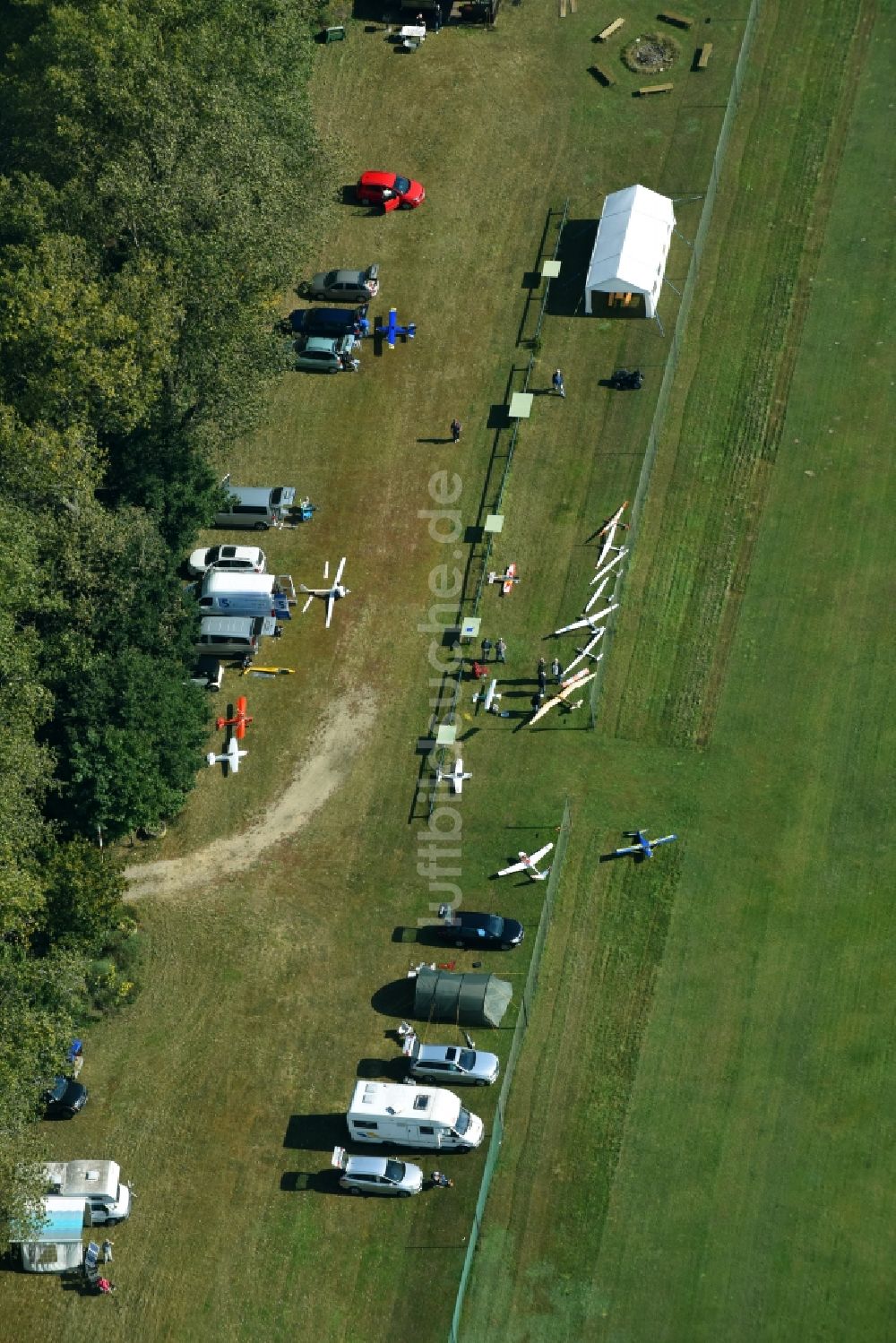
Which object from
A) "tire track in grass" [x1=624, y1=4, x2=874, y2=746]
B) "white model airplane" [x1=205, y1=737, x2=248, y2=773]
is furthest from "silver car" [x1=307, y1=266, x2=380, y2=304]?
"white model airplane" [x1=205, y1=737, x2=248, y2=773]

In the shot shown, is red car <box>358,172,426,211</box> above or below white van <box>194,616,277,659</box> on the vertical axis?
above

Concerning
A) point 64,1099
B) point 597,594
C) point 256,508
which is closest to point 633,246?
point 597,594

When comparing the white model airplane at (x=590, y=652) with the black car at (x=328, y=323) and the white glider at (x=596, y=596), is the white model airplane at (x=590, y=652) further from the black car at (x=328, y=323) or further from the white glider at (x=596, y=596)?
the black car at (x=328, y=323)

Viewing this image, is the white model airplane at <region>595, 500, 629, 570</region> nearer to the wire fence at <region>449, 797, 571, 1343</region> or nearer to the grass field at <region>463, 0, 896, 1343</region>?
the grass field at <region>463, 0, 896, 1343</region>

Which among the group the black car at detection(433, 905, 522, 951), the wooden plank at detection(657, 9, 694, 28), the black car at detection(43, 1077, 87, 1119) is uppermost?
the wooden plank at detection(657, 9, 694, 28)

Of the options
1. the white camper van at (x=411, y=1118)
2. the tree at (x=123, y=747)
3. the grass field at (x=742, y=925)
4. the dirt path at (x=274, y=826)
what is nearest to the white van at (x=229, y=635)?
the tree at (x=123, y=747)

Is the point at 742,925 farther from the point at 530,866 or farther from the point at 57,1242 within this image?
the point at 57,1242

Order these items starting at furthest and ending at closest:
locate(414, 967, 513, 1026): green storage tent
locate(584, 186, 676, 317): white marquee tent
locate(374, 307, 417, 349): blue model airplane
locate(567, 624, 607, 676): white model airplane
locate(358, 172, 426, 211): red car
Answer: locate(358, 172, 426, 211): red car
locate(374, 307, 417, 349): blue model airplane
locate(584, 186, 676, 317): white marquee tent
locate(567, 624, 607, 676): white model airplane
locate(414, 967, 513, 1026): green storage tent

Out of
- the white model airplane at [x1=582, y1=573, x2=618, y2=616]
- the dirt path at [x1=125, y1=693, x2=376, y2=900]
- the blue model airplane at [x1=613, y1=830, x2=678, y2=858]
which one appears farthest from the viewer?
the white model airplane at [x1=582, y1=573, x2=618, y2=616]
